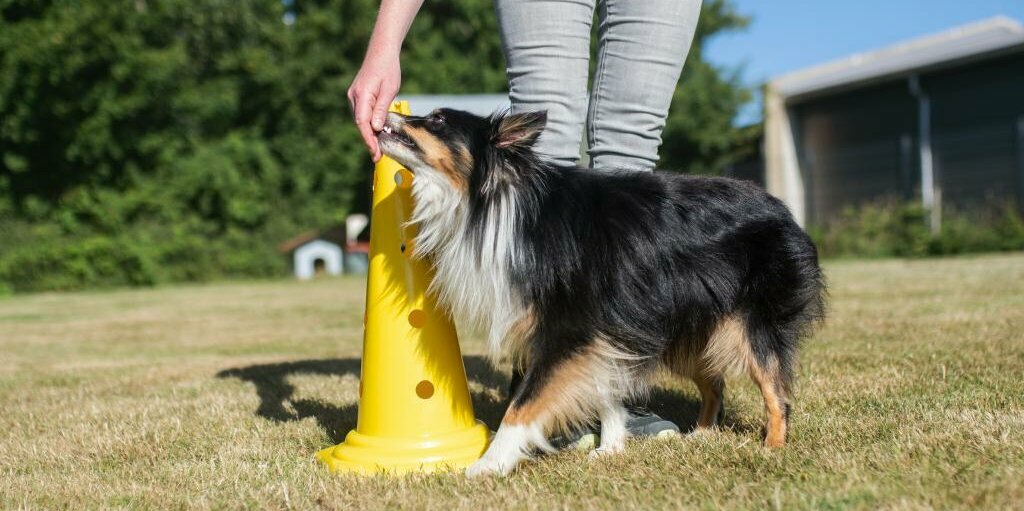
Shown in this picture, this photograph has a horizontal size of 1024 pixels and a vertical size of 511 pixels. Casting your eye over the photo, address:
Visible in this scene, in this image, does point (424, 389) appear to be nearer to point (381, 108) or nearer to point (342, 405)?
point (381, 108)

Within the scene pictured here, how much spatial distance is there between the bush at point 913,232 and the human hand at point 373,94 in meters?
16.0

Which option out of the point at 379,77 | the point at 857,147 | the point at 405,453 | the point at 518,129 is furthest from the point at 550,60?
the point at 857,147

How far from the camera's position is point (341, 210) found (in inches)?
864

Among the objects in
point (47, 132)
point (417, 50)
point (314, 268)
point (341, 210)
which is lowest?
point (314, 268)

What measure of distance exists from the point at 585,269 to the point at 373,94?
88 centimetres

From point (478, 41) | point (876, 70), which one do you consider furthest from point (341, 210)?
point (876, 70)

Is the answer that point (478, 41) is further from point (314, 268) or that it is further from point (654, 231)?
point (654, 231)

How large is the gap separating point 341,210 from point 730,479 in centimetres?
2037

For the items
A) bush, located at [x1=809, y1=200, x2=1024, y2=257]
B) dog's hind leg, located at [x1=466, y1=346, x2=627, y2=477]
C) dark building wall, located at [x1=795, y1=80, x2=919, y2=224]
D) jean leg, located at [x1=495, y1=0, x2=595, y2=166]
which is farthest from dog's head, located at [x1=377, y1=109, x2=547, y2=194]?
dark building wall, located at [x1=795, y1=80, x2=919, y2=224]

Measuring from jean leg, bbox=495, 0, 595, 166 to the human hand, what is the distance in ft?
1.90

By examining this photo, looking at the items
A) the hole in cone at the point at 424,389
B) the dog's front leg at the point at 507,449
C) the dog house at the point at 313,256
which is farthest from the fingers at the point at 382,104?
the dog house at the point at 313,256

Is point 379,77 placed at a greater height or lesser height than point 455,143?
greater

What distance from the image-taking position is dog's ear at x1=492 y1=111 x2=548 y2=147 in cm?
259

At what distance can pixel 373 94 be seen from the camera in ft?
8.70
